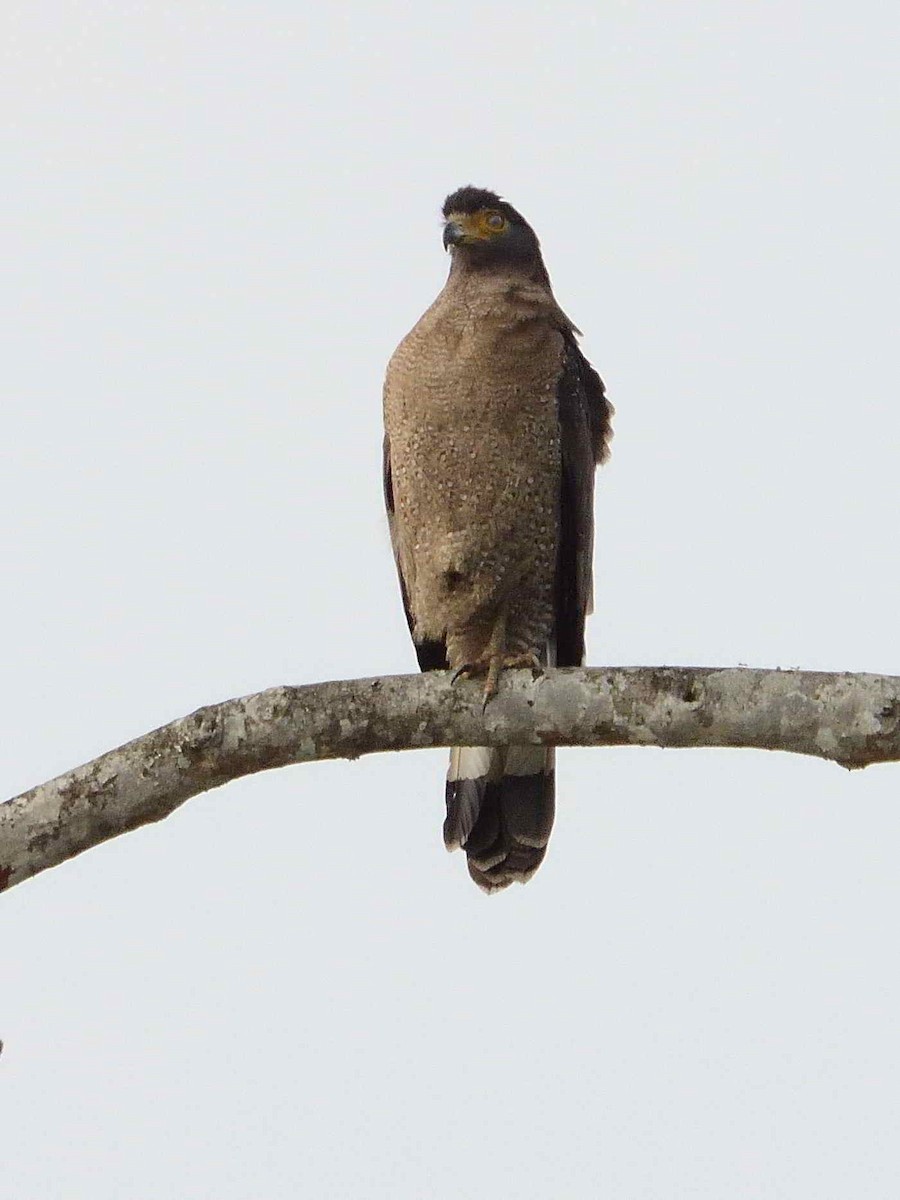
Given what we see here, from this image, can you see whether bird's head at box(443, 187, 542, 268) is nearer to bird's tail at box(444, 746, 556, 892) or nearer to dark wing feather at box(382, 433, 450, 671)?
dark wing feather at box(382, 433, 450, 671)

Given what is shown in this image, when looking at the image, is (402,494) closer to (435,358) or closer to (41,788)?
(435,358)

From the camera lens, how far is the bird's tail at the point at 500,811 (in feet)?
20.9

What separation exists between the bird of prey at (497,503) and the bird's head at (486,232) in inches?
9.0

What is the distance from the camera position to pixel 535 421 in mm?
6309

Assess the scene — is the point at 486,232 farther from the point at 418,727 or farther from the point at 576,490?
the point at 418,727

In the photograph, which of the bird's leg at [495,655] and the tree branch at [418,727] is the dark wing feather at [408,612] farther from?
the tree branch at [418,727]

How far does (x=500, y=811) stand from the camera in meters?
6.46

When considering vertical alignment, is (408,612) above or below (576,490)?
below

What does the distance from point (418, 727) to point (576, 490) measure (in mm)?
1963

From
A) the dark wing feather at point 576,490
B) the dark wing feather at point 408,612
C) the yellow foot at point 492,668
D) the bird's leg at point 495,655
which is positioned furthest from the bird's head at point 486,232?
the yellow foot at point 492,668

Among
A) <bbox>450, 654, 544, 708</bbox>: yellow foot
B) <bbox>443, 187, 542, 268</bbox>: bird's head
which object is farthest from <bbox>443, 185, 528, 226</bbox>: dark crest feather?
<bbox>450, 654, 544, 708</bbox>: yellow foot

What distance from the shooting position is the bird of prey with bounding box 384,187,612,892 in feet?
20.6

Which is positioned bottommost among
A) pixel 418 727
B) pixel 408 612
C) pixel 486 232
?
pixel 418 727

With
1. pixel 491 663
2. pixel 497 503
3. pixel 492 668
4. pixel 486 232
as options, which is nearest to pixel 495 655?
pixel 491 663
